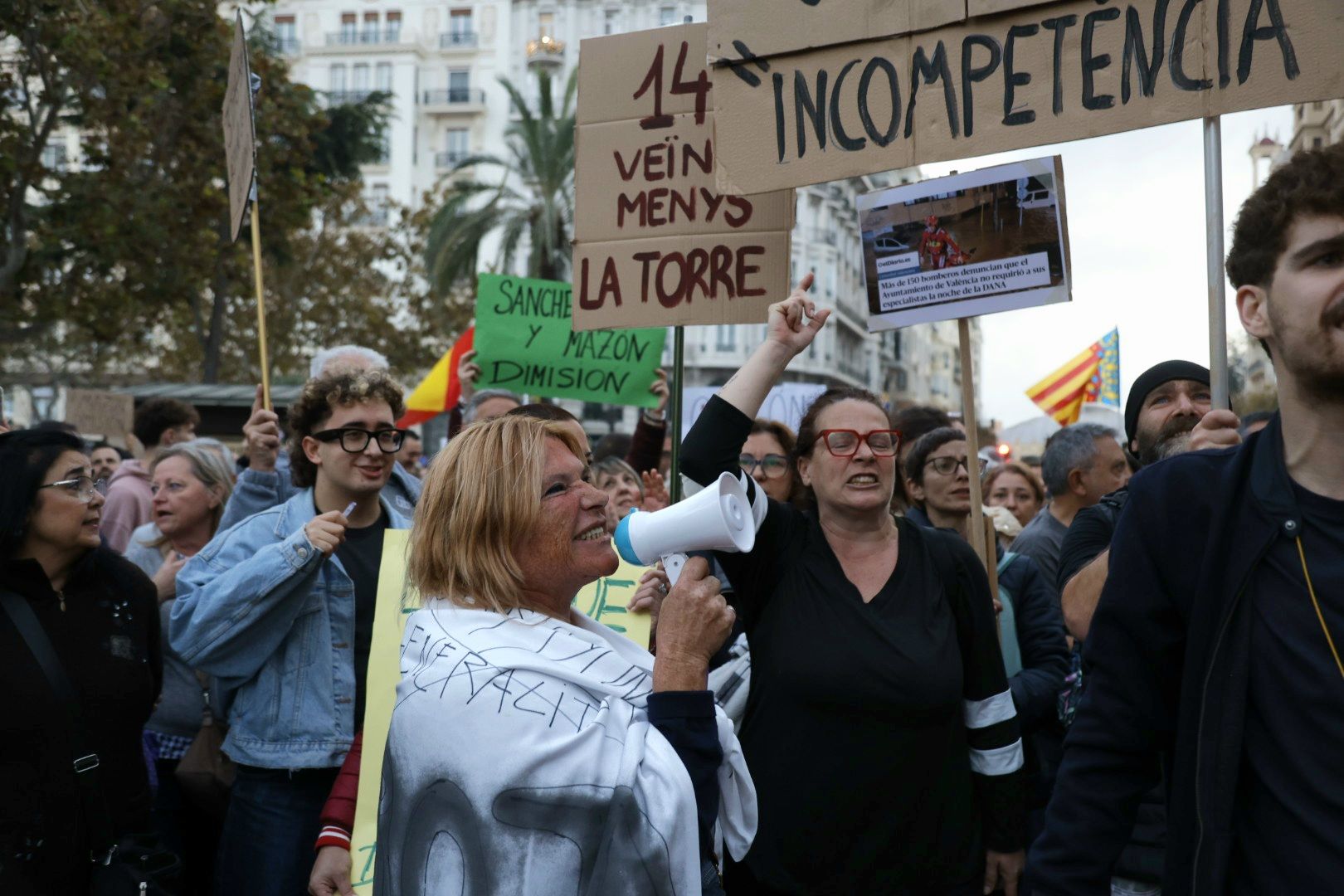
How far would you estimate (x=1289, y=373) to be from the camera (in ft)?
6.52

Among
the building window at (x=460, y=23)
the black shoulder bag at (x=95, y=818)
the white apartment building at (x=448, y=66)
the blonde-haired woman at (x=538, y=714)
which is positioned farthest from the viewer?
the building window at (x=460, y=23)

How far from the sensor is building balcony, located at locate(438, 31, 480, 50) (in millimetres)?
59688

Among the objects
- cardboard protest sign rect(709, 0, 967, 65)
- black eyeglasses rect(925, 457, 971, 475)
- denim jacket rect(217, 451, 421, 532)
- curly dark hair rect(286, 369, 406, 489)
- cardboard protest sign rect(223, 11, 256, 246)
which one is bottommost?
denim jacket rect(217, 451, 421, 532)

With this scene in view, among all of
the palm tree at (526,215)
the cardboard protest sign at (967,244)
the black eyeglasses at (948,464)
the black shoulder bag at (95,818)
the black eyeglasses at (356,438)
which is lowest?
the black shoulder bag at (95,818)

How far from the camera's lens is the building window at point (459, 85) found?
2343 inches

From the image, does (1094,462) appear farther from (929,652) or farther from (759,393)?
(759,393)

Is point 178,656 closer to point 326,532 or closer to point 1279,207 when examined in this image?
point 326,532

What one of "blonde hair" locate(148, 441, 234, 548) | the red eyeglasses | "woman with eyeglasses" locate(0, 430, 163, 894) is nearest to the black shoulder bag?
"woman with eyeglasses" locate(0, 430, 163, 894)

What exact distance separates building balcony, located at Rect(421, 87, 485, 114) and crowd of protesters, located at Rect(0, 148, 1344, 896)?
56.9 metres

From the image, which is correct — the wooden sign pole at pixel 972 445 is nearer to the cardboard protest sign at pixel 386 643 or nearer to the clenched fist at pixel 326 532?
the cardboard protest sign at pixel 386 643

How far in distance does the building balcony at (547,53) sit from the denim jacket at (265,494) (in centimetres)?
4782

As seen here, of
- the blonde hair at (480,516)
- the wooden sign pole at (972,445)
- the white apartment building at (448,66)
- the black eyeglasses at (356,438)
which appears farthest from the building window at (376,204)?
the blonde hair at (480,516)

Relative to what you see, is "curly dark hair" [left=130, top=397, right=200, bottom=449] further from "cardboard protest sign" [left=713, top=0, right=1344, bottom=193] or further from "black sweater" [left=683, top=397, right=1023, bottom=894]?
"black sweater" [left=683, top=397, right=1023, bottom=894]

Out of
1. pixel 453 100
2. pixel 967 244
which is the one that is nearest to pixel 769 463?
pixel 967 244
